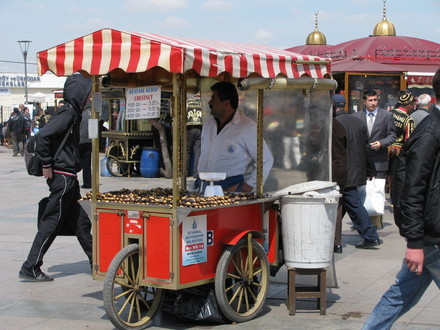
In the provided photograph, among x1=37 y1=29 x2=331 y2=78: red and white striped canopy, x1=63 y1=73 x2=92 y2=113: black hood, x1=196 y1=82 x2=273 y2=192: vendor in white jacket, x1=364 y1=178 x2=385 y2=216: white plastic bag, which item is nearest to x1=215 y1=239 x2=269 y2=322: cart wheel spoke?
x1=196 y1=82 x2=273 y2=192: vendor in white jacket

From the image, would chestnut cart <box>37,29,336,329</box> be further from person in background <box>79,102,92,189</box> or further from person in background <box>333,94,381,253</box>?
person in background <box>79,102,92,189</box>

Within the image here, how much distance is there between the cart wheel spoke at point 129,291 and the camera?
5.17 m

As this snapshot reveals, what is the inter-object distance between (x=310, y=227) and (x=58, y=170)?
8.24 feet

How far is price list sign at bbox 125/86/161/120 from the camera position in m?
5.50

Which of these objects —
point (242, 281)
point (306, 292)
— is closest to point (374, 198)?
point (306, 292)

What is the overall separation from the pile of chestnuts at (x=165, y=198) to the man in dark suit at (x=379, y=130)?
4329mm

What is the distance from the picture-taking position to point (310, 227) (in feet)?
18.9

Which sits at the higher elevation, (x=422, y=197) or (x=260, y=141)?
(x=260, y=141)

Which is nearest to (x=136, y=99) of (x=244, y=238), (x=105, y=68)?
(x=105, y=68)

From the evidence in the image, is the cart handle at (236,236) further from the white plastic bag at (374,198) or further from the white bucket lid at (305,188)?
the white plastic bag at (374,198)

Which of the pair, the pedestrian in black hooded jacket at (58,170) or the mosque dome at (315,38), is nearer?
the pedestrian in black hooded jacket at (58,170)

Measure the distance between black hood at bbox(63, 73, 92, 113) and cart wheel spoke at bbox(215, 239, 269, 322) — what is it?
232cm

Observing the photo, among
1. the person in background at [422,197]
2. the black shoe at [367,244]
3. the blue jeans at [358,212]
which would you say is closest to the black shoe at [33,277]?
the blue jeans at [358,212]

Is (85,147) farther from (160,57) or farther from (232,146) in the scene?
(160,57)
